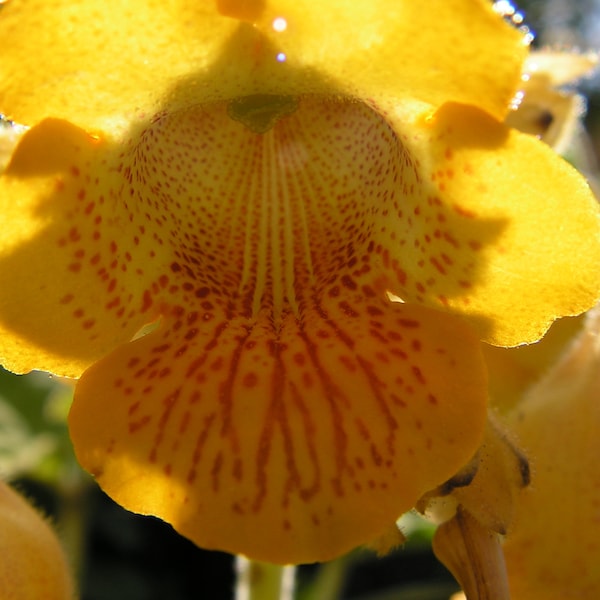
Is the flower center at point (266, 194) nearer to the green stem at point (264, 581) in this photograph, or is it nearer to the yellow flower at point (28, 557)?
the yellow flower at point (28, 557)

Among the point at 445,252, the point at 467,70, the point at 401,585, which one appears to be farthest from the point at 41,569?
the point at 401,585

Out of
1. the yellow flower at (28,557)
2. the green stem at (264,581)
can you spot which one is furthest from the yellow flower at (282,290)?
the green stem at (264,581)

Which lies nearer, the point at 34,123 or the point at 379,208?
the point at 34,123

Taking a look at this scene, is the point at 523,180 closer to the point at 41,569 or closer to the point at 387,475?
the point at 387,475

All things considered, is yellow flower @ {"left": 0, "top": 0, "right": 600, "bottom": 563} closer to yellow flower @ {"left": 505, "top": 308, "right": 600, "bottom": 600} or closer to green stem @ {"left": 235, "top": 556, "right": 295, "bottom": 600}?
yellow flower @ {"left": 505, "top": 308, "right": 600, "bottom": 600}

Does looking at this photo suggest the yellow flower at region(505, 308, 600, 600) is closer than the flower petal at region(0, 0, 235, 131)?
No

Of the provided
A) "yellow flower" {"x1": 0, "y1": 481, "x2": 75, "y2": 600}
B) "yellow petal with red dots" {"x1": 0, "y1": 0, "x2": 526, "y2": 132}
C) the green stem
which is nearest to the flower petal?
"yellow petal with red dots" {"x1": 0, "y1": 0, "x2": 526, "y2": 132}

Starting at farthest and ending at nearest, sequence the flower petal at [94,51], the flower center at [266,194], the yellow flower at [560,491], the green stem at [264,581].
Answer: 1. the green stem at [264,581]
2. the yellow flower at [560,491]
3. the flower center at [266,194]
4. the flower petal at [94,51]
